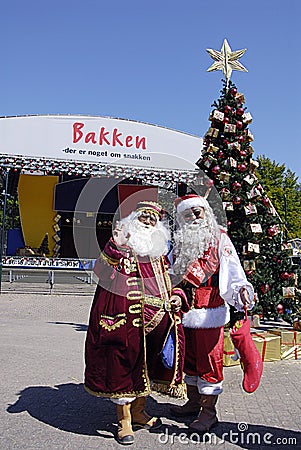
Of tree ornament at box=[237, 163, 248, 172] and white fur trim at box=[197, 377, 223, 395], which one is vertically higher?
tree ornament at box=[237, 163, 248, 172]

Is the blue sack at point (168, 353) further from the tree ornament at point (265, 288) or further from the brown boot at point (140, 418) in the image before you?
the tree ornament at point (265, 288)

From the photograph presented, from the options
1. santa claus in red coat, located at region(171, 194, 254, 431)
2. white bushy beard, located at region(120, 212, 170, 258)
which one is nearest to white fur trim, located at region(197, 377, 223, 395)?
santa claus in red coat, located at region(171, 194, 254, 431)

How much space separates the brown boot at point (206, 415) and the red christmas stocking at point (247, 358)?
0.50m

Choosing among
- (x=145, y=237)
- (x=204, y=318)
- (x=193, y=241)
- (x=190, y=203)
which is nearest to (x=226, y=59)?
(x=190, y=203)

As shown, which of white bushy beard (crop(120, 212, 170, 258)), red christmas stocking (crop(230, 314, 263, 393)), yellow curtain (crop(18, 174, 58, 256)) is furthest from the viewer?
yellow curtain (crop(18, 174, 58, 256))

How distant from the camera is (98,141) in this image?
21031mm

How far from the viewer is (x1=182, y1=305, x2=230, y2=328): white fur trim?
4.17m

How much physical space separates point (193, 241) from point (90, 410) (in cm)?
192

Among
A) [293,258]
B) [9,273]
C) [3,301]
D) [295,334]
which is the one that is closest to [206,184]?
[293,258]

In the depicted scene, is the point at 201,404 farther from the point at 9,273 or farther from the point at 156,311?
the point at 9,273

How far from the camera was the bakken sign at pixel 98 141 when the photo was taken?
2014 cm

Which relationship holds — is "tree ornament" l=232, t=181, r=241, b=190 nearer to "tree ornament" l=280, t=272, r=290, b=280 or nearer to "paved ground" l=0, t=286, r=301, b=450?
"tree ornament" l=280, t=272, r=290, b=280

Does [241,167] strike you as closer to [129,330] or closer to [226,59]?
[226,59]

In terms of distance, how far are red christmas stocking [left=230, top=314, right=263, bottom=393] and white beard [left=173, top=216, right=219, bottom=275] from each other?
27.6 inches
